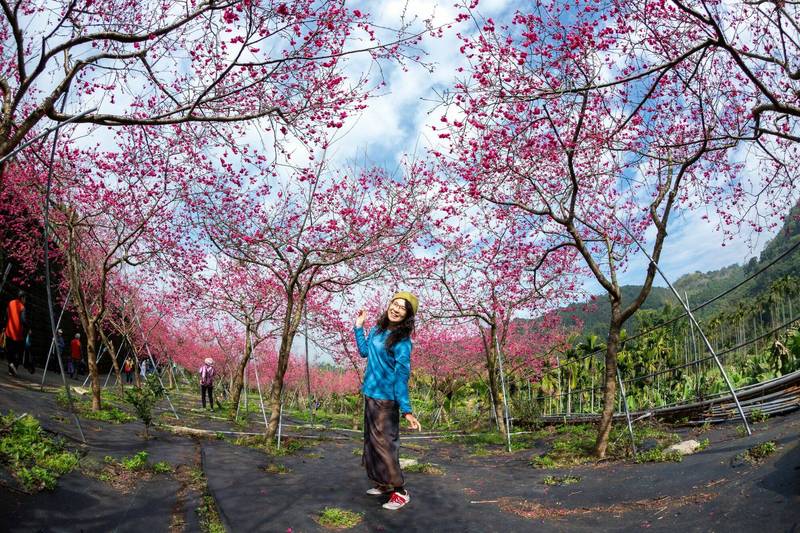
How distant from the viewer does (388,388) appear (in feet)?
18.4

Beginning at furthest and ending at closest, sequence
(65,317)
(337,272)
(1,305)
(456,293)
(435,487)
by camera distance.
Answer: (65,317) < (1,305) < (456,293) < (337,272) < (435,487)

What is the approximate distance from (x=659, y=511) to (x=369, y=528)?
9.30ft

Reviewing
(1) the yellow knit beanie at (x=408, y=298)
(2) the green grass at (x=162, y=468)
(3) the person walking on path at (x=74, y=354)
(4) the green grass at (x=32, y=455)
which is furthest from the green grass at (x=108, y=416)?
(3) the person walking on path at (x=74, y=354)

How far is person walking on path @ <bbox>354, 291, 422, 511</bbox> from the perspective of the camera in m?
5.55

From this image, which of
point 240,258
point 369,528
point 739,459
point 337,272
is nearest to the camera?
point 369,528

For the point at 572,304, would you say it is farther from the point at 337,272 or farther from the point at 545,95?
the point at 545,95

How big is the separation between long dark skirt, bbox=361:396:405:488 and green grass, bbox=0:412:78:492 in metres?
3.01

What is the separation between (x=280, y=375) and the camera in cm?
1039

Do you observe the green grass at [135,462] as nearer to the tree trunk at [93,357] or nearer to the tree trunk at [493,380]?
the tree trunk at [93,357]

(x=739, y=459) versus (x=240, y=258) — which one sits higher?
(x=240, y=258)

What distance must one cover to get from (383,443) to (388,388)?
587mm

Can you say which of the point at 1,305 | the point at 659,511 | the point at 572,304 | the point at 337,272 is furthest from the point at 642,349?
the point at 1,305

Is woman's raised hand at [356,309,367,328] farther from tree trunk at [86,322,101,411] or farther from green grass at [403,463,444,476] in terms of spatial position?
tree trunk at [86,322,101,411]

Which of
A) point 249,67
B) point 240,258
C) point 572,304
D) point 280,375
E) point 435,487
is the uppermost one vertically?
point 249,67
